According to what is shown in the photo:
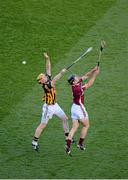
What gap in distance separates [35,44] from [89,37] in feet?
5.87

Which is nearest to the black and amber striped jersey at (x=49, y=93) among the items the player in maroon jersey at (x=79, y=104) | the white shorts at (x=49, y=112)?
the white shorts at (x=49, y=112)

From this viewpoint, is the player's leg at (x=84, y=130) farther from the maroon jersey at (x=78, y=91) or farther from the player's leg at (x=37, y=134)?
the player's leg at (x=37, y=134)

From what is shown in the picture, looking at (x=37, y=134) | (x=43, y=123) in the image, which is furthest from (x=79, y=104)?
(x=37, y=134)

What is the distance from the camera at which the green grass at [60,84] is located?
Answer: 15836 millimetres

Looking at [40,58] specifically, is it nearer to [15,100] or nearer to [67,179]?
[15,100]

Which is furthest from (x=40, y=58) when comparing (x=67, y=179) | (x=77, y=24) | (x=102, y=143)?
(x=67, y=179)

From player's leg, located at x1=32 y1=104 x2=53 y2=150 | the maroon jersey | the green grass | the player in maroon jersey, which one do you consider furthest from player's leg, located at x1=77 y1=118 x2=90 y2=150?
player's leg, located at x1=32 y1=104 x2=53 y2=150

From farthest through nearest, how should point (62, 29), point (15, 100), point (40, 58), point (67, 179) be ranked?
point (62, 29) → point (40, 58) → point (15, 100) → point (67, 179)

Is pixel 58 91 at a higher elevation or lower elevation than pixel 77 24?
lower

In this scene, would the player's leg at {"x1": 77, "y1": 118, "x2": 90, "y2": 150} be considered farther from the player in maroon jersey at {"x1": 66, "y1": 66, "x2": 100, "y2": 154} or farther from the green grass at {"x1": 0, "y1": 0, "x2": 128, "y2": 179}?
the green grass at {"x1": 0, "y1": 0, "x2": 128, "y2": 179}

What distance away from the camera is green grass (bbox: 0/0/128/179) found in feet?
52.0

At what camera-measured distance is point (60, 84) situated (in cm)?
1964

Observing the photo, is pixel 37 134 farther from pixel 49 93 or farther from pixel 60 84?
pixel 60 84

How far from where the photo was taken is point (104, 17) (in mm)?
22812
